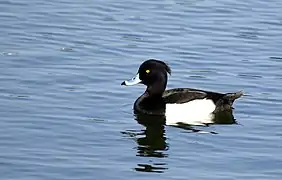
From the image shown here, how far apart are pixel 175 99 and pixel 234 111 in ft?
2.79

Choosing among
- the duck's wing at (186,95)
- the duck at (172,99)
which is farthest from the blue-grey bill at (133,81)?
the duck's wing at (186,95)

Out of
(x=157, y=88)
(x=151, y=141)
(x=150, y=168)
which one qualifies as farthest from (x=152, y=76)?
(x=150, y=168)

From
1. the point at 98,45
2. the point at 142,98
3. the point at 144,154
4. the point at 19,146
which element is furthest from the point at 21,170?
the point at 98,45

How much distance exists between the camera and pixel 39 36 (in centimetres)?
1773

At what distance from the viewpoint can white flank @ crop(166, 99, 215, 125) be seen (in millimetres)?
14383

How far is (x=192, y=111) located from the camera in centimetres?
1474

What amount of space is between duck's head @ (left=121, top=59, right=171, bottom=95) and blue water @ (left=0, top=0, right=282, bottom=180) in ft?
1.00

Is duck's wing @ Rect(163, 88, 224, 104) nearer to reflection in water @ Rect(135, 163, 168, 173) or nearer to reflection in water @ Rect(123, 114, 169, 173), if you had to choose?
reflection in water @ Rect(123, 114, 169, 173)

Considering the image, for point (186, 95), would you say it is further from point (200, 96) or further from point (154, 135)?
point (154, 135)

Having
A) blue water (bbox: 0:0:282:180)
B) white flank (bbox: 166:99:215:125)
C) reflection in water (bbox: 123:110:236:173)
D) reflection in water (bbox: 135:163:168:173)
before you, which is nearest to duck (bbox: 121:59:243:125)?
white flank (bbox: 166:99:215:125)

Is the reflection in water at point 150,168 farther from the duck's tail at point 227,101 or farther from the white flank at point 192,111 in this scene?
the duck's tail at point 227,101

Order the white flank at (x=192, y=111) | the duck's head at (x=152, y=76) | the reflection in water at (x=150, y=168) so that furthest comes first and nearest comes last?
the duck's head at (x=152, y=76) → the white flank at (x=192, y=111) → the reflection in water at (x=150, y=168)

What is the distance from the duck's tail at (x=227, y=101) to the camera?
14.4m

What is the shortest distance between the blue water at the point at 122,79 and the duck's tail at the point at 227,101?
0.58ft
